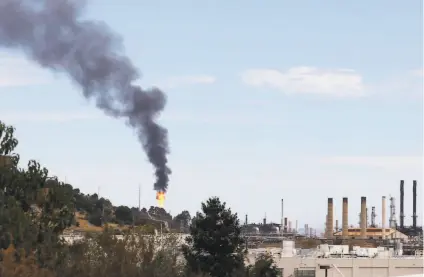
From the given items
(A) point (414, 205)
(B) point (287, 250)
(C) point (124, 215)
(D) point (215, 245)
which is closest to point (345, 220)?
(A) point (414, 205)

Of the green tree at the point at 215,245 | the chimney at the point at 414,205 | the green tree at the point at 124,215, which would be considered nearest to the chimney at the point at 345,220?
the chimney at the point at 414,205

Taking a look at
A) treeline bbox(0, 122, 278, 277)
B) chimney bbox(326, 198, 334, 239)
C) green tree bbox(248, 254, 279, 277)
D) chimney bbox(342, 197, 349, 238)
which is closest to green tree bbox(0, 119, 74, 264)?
treeline bbox(0, 122, 278, 277)

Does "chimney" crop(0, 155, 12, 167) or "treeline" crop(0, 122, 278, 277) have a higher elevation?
"chimney" crop(0, 155, 12, 167)

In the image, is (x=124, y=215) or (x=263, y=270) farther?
(x=124, y=215)

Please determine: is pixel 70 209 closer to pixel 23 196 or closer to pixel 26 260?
pixel 23 196

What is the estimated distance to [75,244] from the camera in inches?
2290

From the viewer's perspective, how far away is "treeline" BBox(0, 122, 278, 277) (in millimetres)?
48625

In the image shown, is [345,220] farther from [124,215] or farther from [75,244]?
[75,244]

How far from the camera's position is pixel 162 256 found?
56219 millimetres

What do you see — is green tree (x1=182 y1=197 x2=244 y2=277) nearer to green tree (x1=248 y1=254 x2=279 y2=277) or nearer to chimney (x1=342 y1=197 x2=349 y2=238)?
green tree (x1=248 y1=254 x2=279 y2=277)

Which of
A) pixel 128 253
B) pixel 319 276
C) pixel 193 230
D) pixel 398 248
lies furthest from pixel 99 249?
pixel 398 248

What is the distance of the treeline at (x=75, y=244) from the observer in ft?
160

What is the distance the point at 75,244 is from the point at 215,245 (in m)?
9.52

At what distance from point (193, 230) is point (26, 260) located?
A: 13759 millimetres
